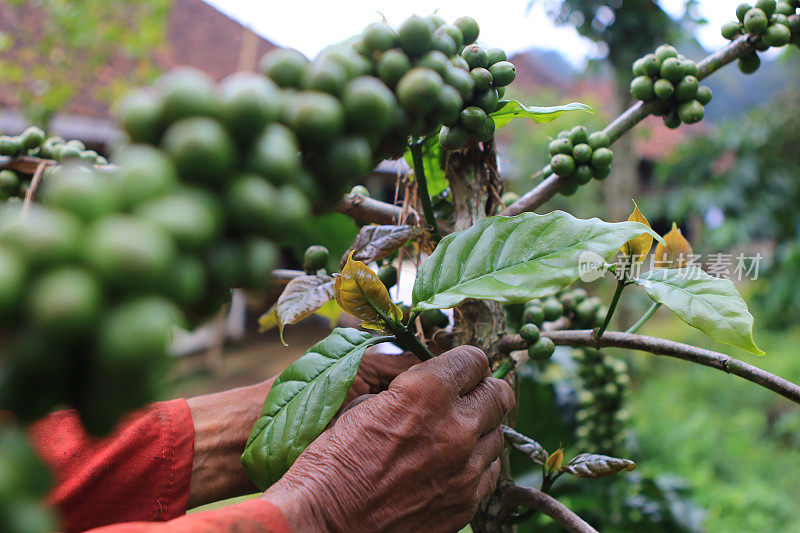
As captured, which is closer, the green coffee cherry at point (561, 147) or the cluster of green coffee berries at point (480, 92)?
the cluster of green coffee berries at point (480, 92)

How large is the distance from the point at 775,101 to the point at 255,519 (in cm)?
735

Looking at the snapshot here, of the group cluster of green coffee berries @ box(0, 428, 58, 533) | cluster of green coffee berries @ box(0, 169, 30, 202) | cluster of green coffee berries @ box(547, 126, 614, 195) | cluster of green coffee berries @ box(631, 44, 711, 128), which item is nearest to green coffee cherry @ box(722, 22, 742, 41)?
cluster of green coffee berries @ box(631, 44, 711, 128)

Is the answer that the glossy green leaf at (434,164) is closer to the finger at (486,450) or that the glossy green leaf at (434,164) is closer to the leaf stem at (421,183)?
the leaf stem at (421,183)

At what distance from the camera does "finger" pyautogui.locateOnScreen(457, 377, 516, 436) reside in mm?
815

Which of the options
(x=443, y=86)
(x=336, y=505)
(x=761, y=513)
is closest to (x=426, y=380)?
(x=336, y=505)

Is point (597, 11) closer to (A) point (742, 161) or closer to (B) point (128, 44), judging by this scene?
(A) point (742, 161)

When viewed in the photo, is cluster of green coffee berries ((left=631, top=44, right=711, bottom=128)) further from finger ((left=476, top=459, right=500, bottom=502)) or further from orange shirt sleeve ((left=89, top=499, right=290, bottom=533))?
orange shirt sleeve ((left=89, top=499, right=290, bottom=533))

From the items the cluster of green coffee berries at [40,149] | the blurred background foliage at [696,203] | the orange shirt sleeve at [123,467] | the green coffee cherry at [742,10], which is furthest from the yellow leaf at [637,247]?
the blurred background foliage at [696,203]

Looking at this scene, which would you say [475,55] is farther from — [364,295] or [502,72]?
[364,295]

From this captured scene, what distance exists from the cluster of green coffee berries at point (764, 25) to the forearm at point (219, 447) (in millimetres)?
1251

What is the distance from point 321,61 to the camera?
50cm

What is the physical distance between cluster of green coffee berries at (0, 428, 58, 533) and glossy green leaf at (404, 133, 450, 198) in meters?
0.73

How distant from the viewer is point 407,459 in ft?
2.55

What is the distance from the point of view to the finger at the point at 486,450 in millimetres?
826
